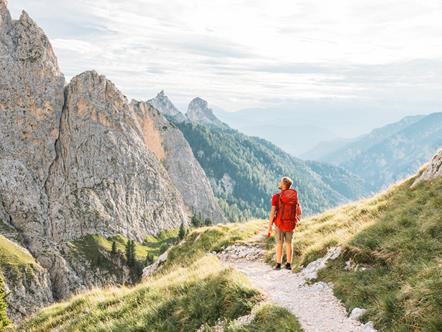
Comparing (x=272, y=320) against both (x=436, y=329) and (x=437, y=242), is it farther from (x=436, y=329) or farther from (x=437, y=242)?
(x=437, y=242)

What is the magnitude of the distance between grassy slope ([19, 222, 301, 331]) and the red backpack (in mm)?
3538

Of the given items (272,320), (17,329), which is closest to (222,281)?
(272,320)

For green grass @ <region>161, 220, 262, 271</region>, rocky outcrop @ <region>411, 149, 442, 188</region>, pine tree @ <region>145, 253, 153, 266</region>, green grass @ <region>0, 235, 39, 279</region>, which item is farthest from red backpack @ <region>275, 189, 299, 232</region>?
pine tree @ <region>145, 253, 153, 266</region>

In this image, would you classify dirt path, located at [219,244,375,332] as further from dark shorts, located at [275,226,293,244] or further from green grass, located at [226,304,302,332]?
dark shorts, located at [275,226,293,244]

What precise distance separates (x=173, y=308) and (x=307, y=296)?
195 inches

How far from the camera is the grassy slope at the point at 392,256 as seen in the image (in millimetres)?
10656

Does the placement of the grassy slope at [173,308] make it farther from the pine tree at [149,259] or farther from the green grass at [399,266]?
the pine tree at [149,259]

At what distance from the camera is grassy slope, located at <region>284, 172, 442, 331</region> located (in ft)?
35.0

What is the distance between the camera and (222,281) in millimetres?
15086

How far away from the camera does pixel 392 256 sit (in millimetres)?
14578

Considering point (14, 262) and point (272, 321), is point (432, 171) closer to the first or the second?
point (272, 321)

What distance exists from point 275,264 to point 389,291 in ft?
27.4

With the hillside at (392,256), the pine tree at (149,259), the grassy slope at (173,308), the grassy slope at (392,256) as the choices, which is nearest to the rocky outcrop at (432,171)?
the hillside at (392,256)

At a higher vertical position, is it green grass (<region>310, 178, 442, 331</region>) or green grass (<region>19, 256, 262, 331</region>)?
green grass (<region>310, 178, 442, 331</region>)
